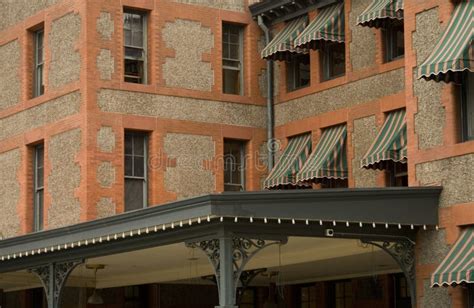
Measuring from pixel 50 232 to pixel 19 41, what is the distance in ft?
31.4

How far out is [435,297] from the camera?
2339 cm

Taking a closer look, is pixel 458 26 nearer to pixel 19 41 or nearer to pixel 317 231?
pixel 317 231

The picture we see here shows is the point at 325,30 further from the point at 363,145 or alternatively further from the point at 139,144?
the point at 139,144

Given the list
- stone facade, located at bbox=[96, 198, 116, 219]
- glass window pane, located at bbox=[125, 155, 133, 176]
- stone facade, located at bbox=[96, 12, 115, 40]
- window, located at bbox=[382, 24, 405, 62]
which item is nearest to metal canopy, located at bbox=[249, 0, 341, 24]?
window, located at bbox=[382, 24, 405, 62]

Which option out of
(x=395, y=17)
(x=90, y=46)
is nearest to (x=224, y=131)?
(x=90, y=46)

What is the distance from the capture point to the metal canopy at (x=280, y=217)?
A: 2202cm

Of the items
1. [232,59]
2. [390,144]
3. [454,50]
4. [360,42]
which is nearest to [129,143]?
[232,59]

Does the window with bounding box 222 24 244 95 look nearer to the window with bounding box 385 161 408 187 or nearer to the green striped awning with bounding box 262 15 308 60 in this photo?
the green striped awning with bounding box 262 15 308 60

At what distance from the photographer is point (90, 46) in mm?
31828

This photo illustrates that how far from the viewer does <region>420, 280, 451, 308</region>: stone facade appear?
23172 millimetres

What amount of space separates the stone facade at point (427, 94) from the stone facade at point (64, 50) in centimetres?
1086

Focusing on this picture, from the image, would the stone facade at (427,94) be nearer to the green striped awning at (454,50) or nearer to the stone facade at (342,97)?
the green striped awning at (454,50)

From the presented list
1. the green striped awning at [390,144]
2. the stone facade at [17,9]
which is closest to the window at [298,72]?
the green striped awning at [390,144]

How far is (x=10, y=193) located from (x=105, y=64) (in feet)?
17.1
